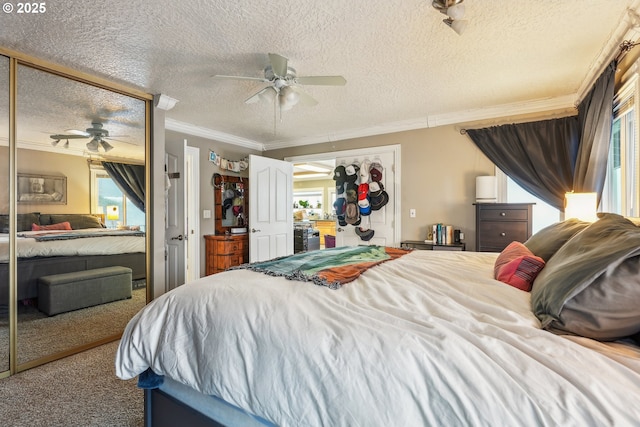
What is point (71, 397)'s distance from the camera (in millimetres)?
1863

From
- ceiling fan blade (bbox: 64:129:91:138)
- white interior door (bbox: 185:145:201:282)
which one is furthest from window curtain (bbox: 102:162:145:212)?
white interior door (bbox: 185:145:201:282)

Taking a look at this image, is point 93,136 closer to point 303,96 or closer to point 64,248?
point 64,248

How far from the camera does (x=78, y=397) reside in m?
1.86

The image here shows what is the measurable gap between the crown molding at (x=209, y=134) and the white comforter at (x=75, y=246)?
1648 millimetres

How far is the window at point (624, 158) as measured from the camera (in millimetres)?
1996

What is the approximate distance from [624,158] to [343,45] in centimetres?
229

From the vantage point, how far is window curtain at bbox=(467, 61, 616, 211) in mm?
2420

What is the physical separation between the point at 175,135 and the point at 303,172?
15.1 ft

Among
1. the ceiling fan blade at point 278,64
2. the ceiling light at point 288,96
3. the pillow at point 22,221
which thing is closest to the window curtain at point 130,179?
the pillow at point 22,221

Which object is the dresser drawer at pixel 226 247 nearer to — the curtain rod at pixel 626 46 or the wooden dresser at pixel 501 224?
the wooden dresser at pixel 501 224

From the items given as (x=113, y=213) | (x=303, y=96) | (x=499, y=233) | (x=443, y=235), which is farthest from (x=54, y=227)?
(x=499, y=233)

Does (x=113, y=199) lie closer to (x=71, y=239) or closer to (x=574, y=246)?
(x=71, y=239)

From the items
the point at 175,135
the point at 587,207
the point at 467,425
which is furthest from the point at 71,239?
the point at 587,207

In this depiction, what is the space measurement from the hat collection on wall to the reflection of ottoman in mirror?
9.33 feet
